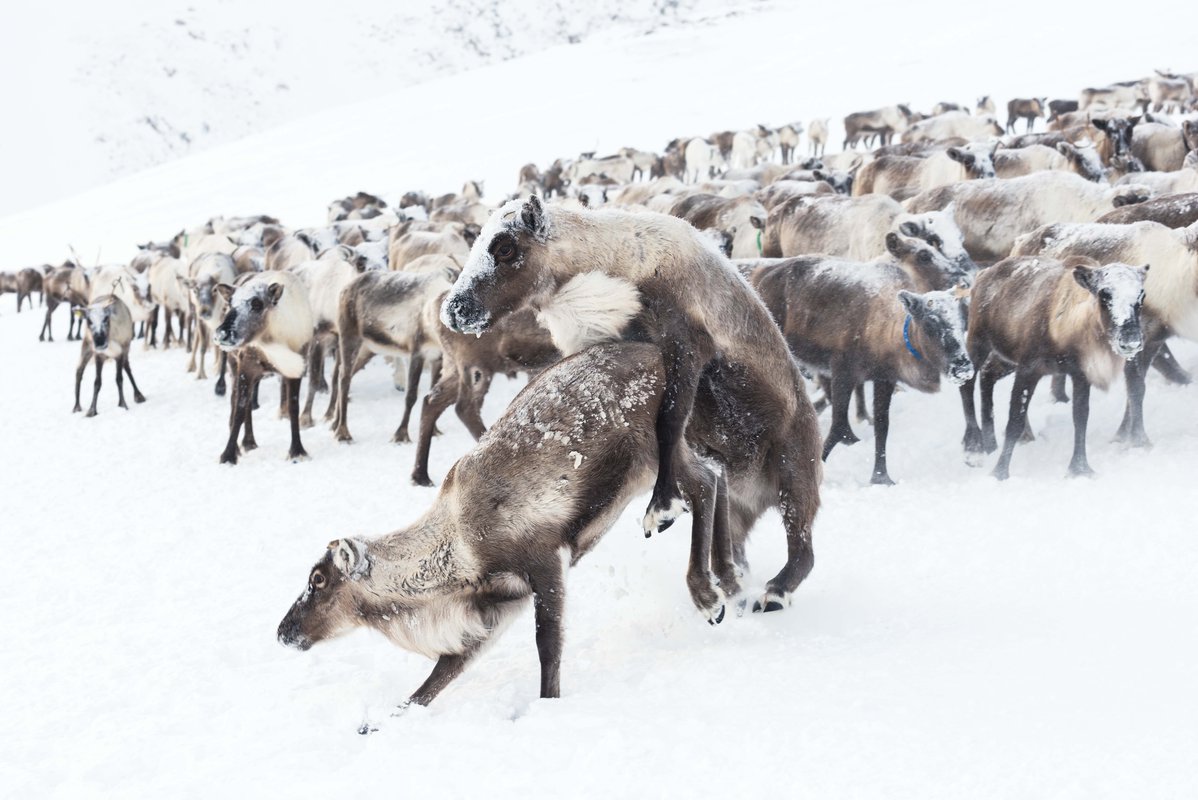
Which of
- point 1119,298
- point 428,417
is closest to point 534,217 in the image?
→ point 1119,298

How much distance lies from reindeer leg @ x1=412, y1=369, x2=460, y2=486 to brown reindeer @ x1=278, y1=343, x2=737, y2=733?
423 cm

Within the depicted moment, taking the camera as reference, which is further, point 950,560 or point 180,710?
point 950,560

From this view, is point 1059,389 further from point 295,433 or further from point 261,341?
point 261,341

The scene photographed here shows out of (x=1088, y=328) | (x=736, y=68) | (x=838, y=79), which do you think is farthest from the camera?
(x=736, y=68)

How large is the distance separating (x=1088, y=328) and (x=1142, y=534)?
199 cm

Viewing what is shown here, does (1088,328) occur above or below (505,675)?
above

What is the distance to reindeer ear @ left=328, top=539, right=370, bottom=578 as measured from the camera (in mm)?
4910

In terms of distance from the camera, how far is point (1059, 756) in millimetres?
3547

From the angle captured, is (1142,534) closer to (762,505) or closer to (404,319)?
(762,505)

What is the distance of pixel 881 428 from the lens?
8.38 metres

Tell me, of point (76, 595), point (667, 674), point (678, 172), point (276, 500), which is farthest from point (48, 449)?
point (678, 172)

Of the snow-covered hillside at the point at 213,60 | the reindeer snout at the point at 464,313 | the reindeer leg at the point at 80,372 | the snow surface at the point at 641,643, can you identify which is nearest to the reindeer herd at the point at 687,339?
the reindeer snout at the point at 464,313

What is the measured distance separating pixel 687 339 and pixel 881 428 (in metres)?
4.11

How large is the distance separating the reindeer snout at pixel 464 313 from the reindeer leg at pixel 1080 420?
5.07 metres
